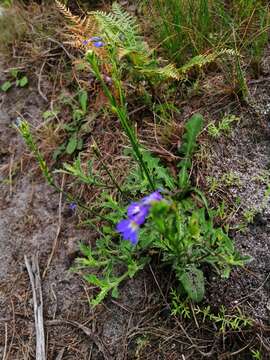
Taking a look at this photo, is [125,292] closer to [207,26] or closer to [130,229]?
[130,229]

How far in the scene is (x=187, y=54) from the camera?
2637mm

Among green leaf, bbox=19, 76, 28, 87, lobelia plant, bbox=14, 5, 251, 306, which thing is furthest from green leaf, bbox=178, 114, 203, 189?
green leaf, bbox=19, 76, 28, 87

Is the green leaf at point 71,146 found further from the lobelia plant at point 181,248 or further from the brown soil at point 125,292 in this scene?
the lobelia plant at point 181,248

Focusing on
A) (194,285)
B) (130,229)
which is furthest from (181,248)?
(130,229)

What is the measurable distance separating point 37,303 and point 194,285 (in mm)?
825

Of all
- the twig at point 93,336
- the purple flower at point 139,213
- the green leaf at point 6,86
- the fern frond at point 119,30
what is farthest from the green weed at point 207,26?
the twig at point 93,336

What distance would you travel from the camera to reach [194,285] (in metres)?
1.98

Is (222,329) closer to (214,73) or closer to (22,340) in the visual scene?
(22,340)

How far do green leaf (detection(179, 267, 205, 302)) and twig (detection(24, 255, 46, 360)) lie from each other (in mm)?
745

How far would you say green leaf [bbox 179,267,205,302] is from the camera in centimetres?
197

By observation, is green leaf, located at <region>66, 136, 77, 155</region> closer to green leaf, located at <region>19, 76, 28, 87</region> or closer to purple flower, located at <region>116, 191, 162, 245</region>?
green leaf, located at <region>19, 76, 28, 87</region>

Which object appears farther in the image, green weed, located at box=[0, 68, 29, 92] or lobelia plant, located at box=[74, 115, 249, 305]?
green weed, located at box=[0, 68, 29, 92]

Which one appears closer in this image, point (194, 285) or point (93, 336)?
point (194, 285)

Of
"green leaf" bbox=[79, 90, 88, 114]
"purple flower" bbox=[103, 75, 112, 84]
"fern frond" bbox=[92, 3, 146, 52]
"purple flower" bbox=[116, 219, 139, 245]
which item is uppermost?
"fern frond" bbox=[92, 3, 146, 52]
